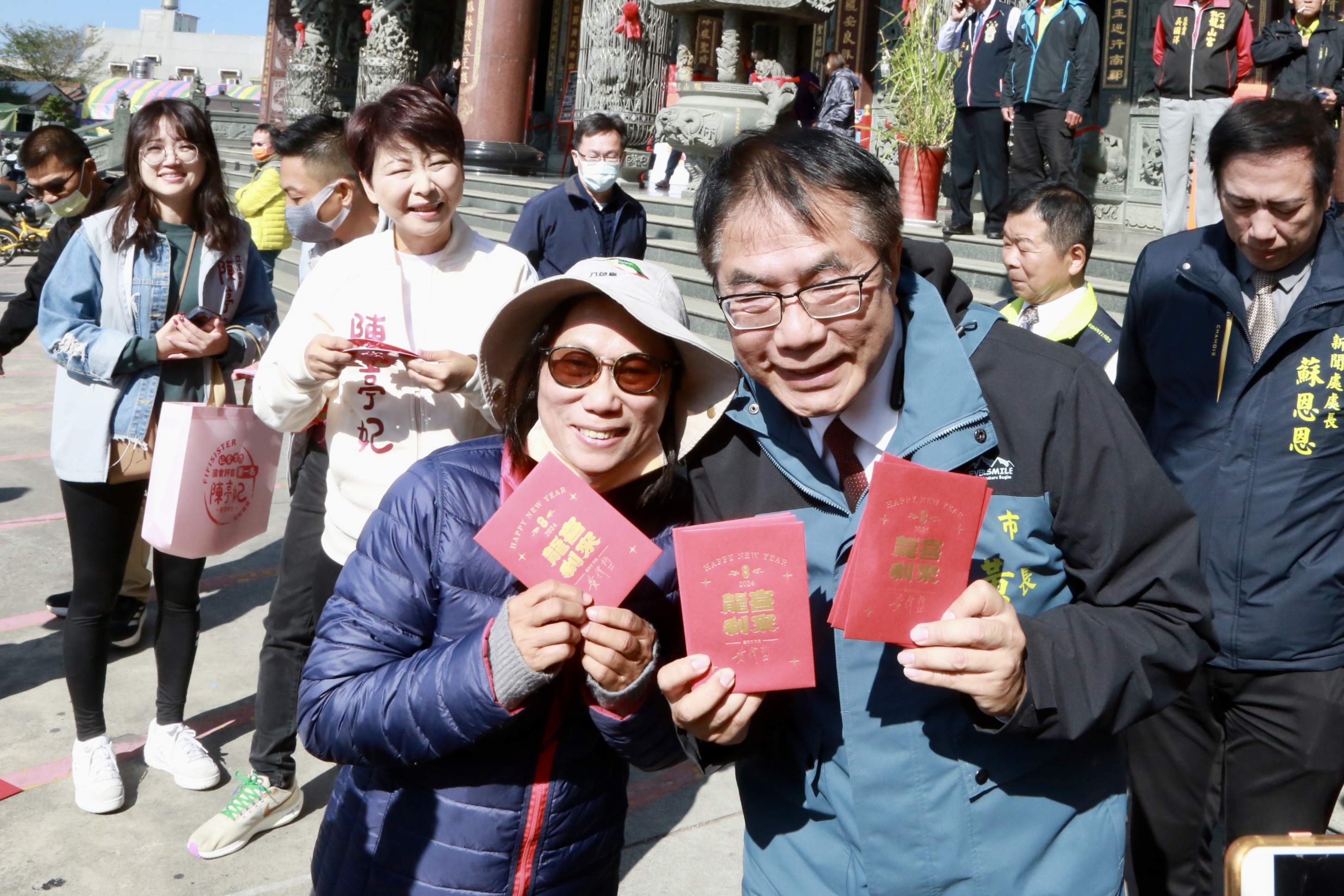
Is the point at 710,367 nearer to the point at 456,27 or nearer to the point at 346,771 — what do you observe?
the point at 346,771

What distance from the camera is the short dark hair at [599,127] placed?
243 inches

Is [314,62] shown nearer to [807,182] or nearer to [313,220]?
[313,220]

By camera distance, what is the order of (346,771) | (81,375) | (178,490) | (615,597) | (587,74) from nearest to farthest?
(615,597)
(346,771)
(178,490)
(81,375)
(587,74)

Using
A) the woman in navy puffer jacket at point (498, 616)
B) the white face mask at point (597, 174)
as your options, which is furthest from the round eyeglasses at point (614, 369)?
the white face mask at point (597, 174)

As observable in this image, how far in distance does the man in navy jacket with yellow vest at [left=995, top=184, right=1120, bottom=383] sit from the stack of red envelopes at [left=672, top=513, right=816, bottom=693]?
8.48 ft

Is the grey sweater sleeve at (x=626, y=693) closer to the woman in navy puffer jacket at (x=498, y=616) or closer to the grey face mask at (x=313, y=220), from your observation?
the woman in navy puffer jacket at (x=498, y=616)

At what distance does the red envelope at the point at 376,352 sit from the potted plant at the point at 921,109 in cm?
583

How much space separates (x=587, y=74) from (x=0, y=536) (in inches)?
390

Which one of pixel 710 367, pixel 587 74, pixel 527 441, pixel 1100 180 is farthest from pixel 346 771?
pixel 587 74

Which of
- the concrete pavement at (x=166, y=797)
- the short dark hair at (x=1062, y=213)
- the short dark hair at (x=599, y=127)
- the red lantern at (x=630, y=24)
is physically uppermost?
the red lantern at (x=630, y=24)

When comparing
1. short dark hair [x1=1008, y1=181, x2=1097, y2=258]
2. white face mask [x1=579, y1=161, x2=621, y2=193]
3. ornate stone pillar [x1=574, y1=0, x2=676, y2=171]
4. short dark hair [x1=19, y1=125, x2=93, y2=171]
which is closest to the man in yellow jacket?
short dark hair [x1=19, y1=125, x2=93, y2=171]

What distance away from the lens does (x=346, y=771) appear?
1.89m

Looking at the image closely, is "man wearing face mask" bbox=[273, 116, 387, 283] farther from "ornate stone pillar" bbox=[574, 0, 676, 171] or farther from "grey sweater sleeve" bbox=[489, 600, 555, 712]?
"ornate stone pillar" bbox=[574, 0, 676, 171]

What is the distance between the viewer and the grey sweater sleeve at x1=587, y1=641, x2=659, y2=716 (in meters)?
1.57
